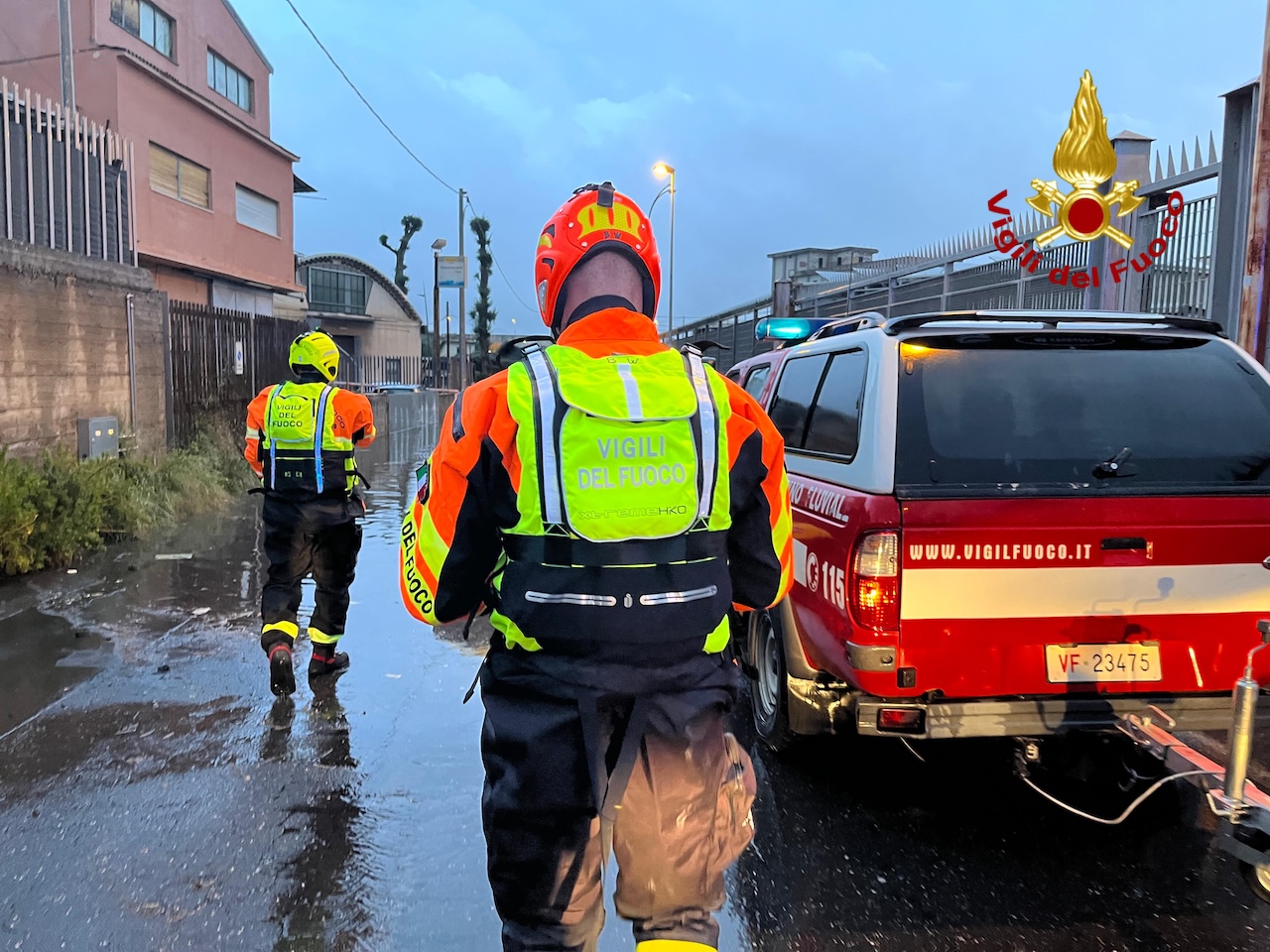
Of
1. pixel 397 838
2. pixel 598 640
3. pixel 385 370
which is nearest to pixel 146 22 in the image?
pixel 385 370

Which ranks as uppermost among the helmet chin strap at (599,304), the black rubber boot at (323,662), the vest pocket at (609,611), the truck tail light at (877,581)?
the helmet chin strap at (599,304)

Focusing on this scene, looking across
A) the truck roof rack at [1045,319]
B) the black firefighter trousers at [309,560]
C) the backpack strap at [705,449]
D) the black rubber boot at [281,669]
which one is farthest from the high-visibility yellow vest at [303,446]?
the backpack strap at [705,449]

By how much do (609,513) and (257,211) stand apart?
1036 inches

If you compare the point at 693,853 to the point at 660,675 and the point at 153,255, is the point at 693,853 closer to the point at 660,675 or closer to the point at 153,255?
the point at 660,675

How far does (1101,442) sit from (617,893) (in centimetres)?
256

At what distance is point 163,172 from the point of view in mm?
20953

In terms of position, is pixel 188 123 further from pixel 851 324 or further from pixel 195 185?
pixel 851 324

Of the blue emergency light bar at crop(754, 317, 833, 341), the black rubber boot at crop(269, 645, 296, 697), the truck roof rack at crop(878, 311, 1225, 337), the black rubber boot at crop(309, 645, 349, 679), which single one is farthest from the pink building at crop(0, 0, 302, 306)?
the truck roof rack at crop(878, 311, 1225, 337)

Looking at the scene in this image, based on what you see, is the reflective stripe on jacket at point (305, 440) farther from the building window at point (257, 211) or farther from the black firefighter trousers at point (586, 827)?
the building window at point (257, 211)

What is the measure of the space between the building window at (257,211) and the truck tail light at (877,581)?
79.5 feet

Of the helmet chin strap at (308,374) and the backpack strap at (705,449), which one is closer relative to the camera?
the backpack strap at (705,449)

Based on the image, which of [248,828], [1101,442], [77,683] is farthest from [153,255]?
[1101,442]

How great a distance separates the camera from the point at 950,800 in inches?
159

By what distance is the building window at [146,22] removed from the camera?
20312mm
